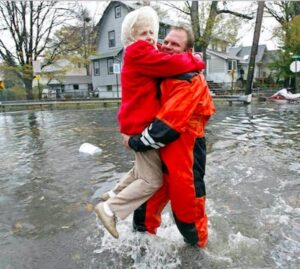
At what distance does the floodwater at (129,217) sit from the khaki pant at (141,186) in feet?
1.37

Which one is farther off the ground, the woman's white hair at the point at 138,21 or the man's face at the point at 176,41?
the woman's white hair at the point at 138,21

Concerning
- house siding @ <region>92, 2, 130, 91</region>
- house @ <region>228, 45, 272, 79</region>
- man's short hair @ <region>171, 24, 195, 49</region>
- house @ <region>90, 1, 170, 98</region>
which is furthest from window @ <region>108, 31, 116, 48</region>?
man's short hair @ <region>171, 24, 195, 49</region>

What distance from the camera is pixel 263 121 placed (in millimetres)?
11570

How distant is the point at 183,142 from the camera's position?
8.74 feet

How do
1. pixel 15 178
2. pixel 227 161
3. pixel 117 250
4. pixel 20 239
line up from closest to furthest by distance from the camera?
pixel 117 250 < pixel 20 239 < pixel 15 178 < pixel 227 161

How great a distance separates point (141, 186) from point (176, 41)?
3.72ft

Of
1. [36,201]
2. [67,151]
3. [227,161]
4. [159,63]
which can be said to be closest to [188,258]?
[159,63]

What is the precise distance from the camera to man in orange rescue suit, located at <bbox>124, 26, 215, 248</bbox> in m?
2.56

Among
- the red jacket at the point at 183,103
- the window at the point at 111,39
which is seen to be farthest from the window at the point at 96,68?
the red jacket at the point at 183,103

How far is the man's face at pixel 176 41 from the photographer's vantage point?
2.78 meters

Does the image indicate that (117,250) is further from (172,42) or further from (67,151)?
(67,151)

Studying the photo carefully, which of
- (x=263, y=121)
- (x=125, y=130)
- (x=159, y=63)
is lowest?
(x=263, y=121)

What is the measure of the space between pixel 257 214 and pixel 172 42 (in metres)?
2.00

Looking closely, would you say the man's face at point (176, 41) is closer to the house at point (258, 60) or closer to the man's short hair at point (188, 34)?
the man's short hair at point (188, 34)
